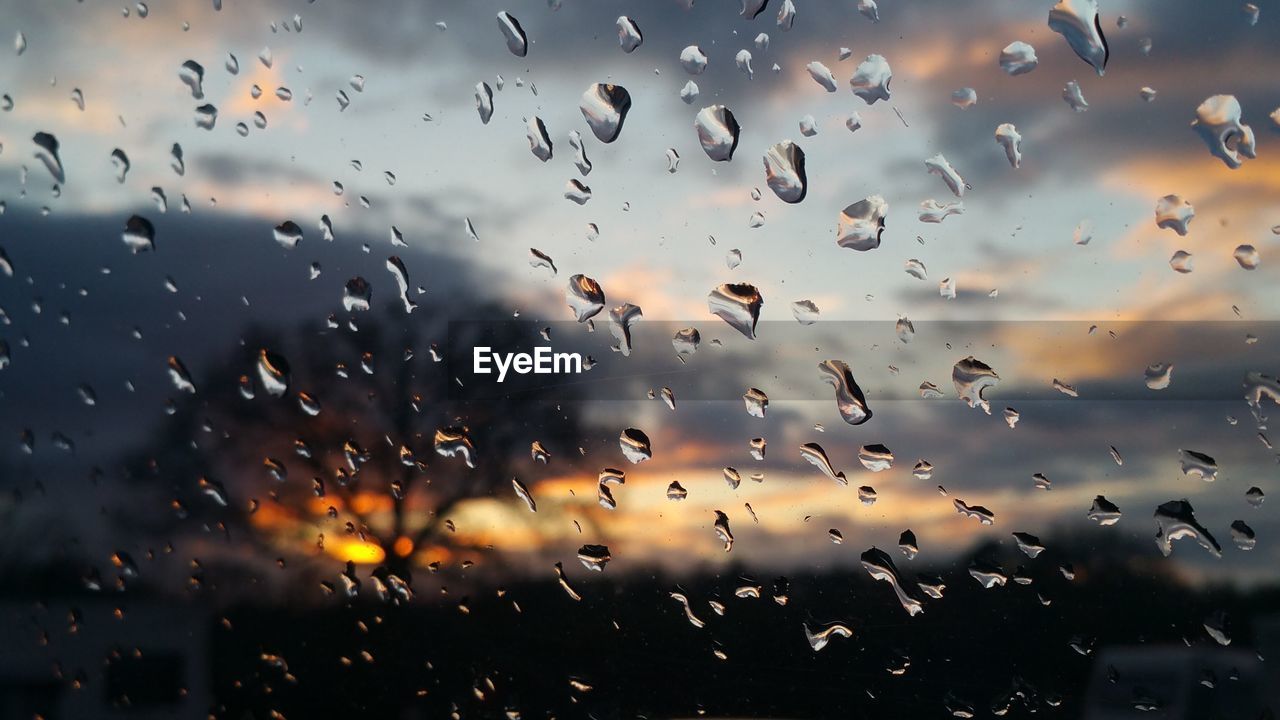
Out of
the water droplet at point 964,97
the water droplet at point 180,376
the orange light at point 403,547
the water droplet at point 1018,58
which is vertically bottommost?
the orange light at point 403,547

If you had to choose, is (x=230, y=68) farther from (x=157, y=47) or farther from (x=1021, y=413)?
(x=1021, y=413)

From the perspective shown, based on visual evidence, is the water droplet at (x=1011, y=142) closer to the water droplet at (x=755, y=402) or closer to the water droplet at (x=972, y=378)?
the water droplet at (x=972, y=378)

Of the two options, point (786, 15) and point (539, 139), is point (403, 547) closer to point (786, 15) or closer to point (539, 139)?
point (539, 139)

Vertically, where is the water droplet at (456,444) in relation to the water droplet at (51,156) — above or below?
below

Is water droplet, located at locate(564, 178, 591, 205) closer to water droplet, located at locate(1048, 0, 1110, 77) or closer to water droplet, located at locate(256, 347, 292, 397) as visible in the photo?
water droplet, located at locate(256, 347, 292, 397)

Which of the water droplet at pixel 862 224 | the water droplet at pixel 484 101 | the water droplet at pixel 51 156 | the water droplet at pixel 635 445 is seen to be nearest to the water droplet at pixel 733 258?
the water droplet at pixel 862 224

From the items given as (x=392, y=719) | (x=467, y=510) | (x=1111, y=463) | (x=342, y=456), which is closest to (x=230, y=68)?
(x=342, y=456)

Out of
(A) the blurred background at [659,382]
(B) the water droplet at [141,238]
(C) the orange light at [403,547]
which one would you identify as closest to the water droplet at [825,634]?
(A) the blurred background at [659,382]
